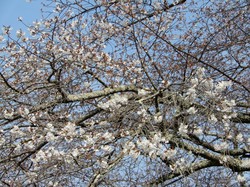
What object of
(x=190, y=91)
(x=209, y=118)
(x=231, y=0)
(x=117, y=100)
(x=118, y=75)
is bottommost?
(x=209, y=118)

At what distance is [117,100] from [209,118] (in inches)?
38.2

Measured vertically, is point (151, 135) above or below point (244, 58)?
below

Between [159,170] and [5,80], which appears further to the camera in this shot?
[159,170]

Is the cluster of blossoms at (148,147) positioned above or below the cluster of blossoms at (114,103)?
below

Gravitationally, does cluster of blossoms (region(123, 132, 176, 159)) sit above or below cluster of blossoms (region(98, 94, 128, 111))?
below

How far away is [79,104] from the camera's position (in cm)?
463

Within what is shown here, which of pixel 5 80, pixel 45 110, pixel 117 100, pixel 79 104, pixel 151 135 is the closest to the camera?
pixel 151 135

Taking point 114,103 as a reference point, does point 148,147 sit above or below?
below

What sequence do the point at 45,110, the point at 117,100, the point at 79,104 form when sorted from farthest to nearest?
1. the point at 79,104
2. the point at 45,110
3. the point at 117,100

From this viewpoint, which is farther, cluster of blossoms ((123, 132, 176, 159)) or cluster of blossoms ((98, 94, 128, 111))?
cluster of blossoms ((98, 94, 128, 111))

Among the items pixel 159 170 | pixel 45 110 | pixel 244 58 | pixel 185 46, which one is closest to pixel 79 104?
pixel 45 110

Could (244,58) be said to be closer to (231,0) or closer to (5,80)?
(231,0)

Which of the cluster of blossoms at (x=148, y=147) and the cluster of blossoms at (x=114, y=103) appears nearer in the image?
the cluster of blossoms at (x=148, y=147)

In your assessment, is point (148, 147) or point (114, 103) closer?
point (148, 147)
